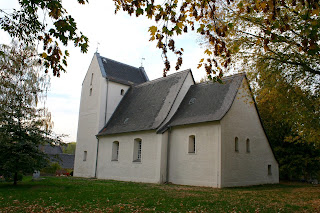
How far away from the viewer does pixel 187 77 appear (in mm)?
23578

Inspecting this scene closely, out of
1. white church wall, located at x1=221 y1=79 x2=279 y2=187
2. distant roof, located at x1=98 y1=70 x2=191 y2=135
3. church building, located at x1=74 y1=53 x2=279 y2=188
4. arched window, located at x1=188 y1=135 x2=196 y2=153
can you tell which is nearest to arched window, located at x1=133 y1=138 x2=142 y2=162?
church building, located at x1=74 y1=53 x2=279 y2=188

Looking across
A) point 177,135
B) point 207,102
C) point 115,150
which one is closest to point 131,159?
point 115,150

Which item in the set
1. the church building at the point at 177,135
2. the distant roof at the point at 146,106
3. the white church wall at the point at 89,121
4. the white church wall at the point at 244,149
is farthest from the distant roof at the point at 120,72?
the white church wall at the point at 244,149

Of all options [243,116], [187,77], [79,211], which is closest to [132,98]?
[187,77]

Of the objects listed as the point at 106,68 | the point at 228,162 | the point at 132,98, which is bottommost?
the point at 228,162

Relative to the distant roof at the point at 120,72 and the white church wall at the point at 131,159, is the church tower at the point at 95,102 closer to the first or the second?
Answer: the distant roof at the point at 120,72

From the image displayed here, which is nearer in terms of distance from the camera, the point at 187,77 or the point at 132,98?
the point at 187,77

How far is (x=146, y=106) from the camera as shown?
79.5 feet

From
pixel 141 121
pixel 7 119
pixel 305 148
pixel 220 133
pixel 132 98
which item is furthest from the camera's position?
pixel 132 98

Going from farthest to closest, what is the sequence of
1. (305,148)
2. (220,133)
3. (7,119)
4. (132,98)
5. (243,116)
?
(132,98)
(305,148)
(243,116)
(220,133)
(7,119)

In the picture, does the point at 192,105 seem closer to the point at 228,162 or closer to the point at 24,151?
the point at 228,162

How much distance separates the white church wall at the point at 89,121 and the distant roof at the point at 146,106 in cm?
186

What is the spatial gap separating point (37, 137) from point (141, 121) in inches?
378

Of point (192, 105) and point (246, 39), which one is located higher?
point (246, 39)
